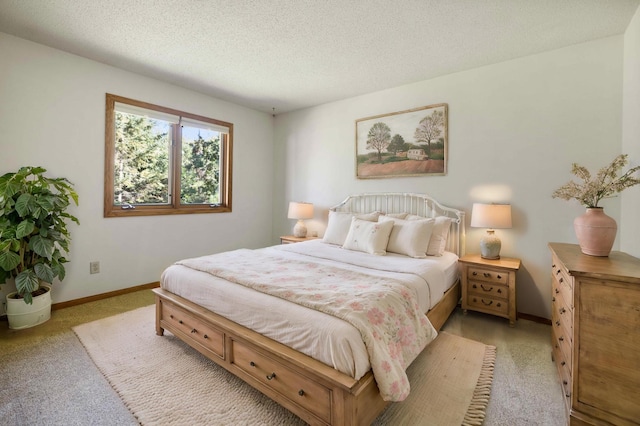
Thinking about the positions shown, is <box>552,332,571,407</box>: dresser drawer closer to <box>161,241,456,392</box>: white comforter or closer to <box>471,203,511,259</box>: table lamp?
<box>161,241,456,392</box>: white comforter

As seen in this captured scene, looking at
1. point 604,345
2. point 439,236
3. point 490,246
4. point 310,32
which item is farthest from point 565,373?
point 310,32

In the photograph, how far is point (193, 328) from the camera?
2092mm

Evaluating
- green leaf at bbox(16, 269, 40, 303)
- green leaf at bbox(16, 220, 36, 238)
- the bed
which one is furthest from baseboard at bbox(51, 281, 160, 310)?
the bed

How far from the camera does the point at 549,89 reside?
2768 millimetres

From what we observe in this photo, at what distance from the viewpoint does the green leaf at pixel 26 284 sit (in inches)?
94.8

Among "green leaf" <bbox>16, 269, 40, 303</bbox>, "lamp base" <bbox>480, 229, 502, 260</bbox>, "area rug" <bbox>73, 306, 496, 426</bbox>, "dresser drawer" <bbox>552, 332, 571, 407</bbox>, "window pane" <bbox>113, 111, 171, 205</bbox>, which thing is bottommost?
"area rug" <bbox>73, 306, 496, 426</bbox>

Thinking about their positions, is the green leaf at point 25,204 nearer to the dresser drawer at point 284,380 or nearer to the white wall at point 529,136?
the dresser drawer at point 284,380

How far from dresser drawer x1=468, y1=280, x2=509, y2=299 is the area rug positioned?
586 millimetres

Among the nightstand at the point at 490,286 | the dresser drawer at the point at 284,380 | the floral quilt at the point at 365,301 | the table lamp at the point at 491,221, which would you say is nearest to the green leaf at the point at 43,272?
the floral quilt at the point at 365,301

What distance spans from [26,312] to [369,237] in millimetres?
3182

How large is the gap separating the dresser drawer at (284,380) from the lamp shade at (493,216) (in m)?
2.29

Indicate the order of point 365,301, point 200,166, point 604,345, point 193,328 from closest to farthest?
point 604,345 → point 365,301 → point 193,328 → point 200,166

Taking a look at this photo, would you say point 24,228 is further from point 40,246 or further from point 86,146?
point 86,146

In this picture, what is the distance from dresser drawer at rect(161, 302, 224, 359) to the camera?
6.25 ft
